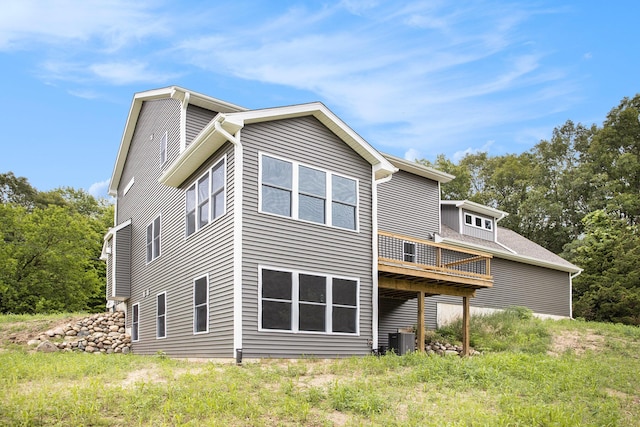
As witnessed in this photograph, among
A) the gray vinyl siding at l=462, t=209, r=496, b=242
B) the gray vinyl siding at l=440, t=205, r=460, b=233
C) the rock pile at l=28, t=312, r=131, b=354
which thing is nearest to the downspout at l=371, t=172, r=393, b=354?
the gray vinyl siding at l=440, t=205, r=460, b=233

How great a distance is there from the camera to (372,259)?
15.2 meters

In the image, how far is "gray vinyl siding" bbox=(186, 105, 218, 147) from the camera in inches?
669

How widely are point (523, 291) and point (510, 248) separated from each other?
1.96 m

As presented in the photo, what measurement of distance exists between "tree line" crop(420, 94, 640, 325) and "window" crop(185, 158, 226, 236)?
2351 centimetres

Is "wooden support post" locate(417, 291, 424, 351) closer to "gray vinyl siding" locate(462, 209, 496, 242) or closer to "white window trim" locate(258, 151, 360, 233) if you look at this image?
"white window trim" locate(258, 151, 360, 233)

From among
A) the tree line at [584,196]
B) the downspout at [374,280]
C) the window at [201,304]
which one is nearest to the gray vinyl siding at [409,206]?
the downspout at [374,280]

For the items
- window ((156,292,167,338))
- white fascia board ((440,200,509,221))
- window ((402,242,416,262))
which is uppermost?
white fascia board ((440,200,509,221))

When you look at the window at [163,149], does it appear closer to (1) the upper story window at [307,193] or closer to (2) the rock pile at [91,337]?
(1) the upper story window at [307,193]

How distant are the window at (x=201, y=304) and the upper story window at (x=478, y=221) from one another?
13844mm

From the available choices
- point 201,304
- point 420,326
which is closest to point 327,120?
point 201,304

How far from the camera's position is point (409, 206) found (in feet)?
70.9

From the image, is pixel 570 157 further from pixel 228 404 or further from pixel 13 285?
pixel 228 404

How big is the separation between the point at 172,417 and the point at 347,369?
Result: 4.54 m

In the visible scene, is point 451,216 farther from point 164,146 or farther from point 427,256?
point 164,146
